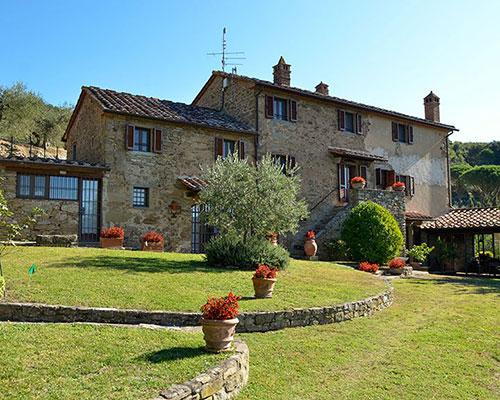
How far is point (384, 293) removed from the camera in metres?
10.8

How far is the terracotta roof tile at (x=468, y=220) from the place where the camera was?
21953mm

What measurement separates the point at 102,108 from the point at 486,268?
20415 mm

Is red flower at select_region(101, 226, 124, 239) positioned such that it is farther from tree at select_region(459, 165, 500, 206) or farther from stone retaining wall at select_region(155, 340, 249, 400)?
tree at select_region(459, 165, 500, 206)

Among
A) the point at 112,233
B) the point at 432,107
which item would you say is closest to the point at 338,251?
the point at 112,233

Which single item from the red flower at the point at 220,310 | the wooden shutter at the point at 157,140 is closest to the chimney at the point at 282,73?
the wooden shutter at the point at 157,140

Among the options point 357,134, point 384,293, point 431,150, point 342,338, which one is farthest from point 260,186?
point 431,150

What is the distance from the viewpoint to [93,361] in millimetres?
4957

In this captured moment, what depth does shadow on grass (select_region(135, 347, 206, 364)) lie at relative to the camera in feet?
17.0

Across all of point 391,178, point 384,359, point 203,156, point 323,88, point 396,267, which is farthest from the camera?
point 323,88

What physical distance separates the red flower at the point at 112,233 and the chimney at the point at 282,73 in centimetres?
1168

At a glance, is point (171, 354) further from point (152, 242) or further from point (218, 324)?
point (152, 242)

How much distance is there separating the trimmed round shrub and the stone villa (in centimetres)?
165

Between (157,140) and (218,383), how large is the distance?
46.1 ft

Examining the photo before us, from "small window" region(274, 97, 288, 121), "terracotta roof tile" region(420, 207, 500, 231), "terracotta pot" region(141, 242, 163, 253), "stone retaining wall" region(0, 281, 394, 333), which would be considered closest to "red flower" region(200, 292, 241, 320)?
"stone retaining wall" region(0, 281, 394, 333)
